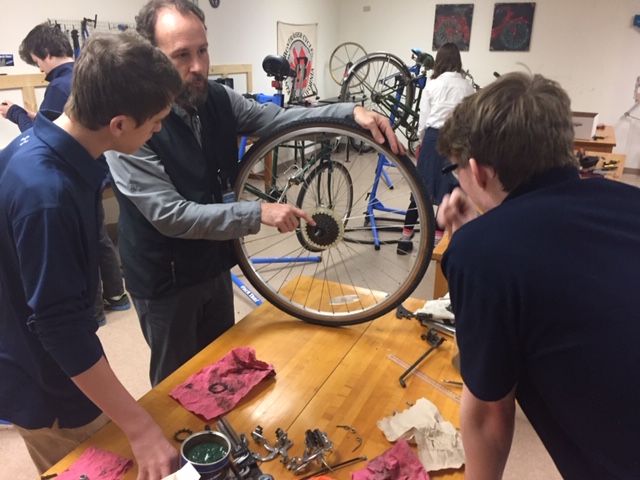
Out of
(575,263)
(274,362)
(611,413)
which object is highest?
(575,263)

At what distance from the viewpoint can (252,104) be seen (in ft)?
4.84

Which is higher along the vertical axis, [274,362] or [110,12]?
[110,12]

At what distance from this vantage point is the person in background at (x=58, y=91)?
2.51 m

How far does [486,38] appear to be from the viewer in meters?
6.41

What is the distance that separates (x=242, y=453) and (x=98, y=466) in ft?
0.91

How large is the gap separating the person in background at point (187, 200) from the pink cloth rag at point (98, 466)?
0.47 m

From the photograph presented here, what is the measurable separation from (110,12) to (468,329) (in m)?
3.79

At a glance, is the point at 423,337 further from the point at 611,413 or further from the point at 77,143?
the point at 77,143

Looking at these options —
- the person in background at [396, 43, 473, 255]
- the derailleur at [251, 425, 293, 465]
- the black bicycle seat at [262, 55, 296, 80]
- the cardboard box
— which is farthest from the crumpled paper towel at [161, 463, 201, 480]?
the cardboard box

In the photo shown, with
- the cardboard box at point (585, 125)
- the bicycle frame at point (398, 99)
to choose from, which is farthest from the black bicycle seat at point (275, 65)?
the cardboard box at point (585, 125)

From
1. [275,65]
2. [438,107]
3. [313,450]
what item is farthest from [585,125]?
[313,450]

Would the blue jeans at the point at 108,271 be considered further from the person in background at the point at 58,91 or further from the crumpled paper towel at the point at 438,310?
the crumpled paper towel at the point at 438,310

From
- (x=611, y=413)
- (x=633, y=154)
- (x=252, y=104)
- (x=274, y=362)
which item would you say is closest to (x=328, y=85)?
(x=633, y=154)

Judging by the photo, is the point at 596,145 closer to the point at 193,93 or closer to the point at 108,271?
the point at 193,93
